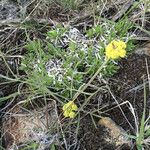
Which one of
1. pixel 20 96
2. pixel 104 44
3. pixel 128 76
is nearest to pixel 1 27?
pixel 20 96

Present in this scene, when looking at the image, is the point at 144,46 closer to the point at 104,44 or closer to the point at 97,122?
the point at 104,44

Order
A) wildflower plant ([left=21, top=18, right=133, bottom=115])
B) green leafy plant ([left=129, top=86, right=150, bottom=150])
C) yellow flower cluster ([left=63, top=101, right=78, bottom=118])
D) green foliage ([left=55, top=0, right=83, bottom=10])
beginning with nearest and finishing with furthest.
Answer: green leafy plant ([left=129, top=86, right=150, bottom=150]) < yellow flower cluster ([left=63, top=101, right=78, bottom=118]) < wildflower plant ([left=21, top=18, right=133, bottom=115]) < green foliage ([left=55, top=0, right=83, bottom=10])

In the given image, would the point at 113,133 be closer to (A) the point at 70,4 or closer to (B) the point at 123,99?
(B) the point at 123,99

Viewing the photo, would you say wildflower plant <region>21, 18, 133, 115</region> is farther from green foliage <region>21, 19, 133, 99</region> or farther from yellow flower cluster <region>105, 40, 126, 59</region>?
yellow flower cluster <region>105, 40, 126, 59</region>

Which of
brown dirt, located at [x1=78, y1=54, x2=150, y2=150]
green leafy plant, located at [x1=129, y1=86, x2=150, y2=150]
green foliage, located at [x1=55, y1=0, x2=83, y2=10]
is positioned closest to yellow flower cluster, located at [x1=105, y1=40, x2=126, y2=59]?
green leafy plant, located at [x1=129, y1=86, x2=150, y2=150]

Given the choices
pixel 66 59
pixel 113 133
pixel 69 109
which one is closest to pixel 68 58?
pixel 66 59

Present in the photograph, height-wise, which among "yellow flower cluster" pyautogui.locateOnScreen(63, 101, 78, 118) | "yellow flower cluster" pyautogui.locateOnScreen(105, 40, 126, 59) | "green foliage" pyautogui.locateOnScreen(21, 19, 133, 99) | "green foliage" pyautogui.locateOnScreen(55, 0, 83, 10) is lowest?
"yellow flower cluster" pyautogui.locateOnScreen(63, 101, 78, 118)
